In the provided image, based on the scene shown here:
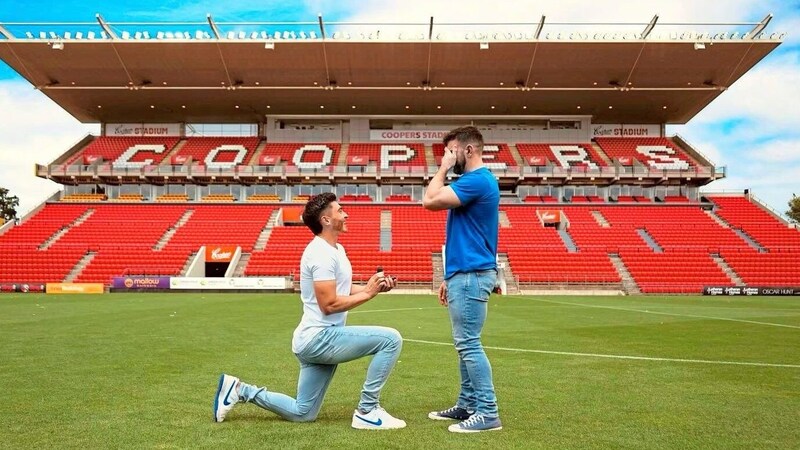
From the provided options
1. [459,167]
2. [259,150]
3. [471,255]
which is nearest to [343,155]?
[259,150]

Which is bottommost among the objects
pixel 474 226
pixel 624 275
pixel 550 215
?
pixel 624 275

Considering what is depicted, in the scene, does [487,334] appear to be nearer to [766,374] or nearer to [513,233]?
[766,374]

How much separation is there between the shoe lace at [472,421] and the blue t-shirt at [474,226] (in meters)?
1.12

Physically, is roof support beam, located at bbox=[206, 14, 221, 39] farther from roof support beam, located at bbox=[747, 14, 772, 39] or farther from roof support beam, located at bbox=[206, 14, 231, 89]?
roof support beam, located at bbox=[747, 14, 772, 39]

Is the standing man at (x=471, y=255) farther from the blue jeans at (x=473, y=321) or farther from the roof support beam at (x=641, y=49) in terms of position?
the roof support beam at (x=641, y=49)

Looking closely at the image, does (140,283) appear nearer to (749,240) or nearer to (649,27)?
(649,27)

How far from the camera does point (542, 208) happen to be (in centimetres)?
4391

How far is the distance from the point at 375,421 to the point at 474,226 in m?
1.73

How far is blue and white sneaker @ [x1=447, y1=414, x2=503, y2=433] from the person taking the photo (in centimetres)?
453

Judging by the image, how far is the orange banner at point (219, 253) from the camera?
36094 millimetres

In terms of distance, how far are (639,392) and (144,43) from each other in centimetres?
3878

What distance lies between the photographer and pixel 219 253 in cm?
3625

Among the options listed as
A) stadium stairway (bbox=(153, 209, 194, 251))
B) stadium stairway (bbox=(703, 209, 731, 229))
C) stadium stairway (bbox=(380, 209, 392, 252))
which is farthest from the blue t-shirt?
stadium stairway (bbox=(703, 209, 731, 229))

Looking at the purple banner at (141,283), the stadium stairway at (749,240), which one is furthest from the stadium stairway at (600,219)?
the purple banner at (141,283)
